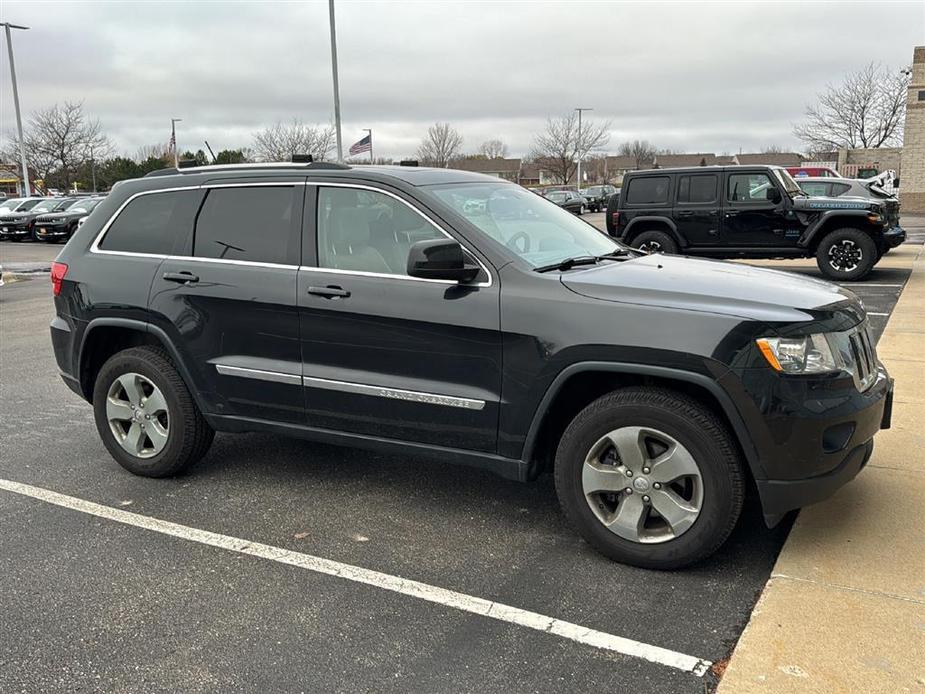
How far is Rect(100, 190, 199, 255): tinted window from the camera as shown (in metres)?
4.64

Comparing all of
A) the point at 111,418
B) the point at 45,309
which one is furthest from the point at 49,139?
the point at 111,418

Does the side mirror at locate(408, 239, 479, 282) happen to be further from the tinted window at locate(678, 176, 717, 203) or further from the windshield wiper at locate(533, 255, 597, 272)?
the tinted window at locate(678, 176, 717, 203)

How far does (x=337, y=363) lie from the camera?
13.3 ft

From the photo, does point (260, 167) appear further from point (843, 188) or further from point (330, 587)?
point (843, 188)

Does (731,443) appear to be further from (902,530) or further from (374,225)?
(374,225)

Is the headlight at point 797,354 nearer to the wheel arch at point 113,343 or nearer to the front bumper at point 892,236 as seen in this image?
the wheel arch at point 113,343

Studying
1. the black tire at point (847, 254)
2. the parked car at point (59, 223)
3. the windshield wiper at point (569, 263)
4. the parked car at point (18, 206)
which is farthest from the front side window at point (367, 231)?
the parked car at point (18, 206)

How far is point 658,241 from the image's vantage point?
14148 millimetres

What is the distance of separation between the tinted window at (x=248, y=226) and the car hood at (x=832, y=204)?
426 inches

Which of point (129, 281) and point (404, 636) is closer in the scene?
point (404, 636)

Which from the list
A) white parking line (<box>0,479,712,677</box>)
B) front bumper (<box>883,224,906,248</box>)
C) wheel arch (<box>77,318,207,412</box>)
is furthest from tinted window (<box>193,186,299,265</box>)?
front bumper (<box>883,224,906,248</box>)

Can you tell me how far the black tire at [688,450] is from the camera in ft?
10.8

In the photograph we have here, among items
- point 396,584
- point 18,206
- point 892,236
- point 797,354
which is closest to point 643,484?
point 797,354

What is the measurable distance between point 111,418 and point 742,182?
1139 cm
